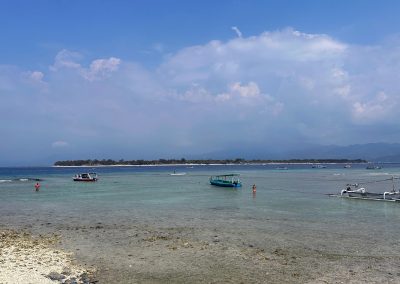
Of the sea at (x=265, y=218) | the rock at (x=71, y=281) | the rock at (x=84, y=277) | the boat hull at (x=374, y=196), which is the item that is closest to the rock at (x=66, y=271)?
the rock at (x=84, y=277)

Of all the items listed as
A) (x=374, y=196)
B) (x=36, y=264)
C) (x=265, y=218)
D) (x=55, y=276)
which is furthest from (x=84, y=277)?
(x=374, y=196)

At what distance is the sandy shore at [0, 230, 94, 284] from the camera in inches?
616

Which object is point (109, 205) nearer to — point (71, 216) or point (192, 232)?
point (71, 216)

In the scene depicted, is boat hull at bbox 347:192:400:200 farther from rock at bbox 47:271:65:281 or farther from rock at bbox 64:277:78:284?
rock at bbox 47:271:65:281

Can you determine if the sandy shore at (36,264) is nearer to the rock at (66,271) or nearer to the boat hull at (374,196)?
the rock at (66,271)

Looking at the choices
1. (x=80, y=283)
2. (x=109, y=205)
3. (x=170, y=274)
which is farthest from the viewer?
(x=109, y=205)

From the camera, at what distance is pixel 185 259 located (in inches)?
785

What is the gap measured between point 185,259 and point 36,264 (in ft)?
21.8

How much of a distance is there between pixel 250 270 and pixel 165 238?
329 inches

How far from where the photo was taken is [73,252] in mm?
21312

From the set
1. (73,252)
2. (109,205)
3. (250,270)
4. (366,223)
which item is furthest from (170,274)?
(109,205)

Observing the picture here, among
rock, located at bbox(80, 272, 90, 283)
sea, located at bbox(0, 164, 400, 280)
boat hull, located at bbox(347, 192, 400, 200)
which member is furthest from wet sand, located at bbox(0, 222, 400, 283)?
boat hull, located at bbox(347, 192, 400, 200)

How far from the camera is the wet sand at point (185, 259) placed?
55.2 feet

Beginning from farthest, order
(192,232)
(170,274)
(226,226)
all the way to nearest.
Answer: (226,226) → (192,232) → (170,274)
